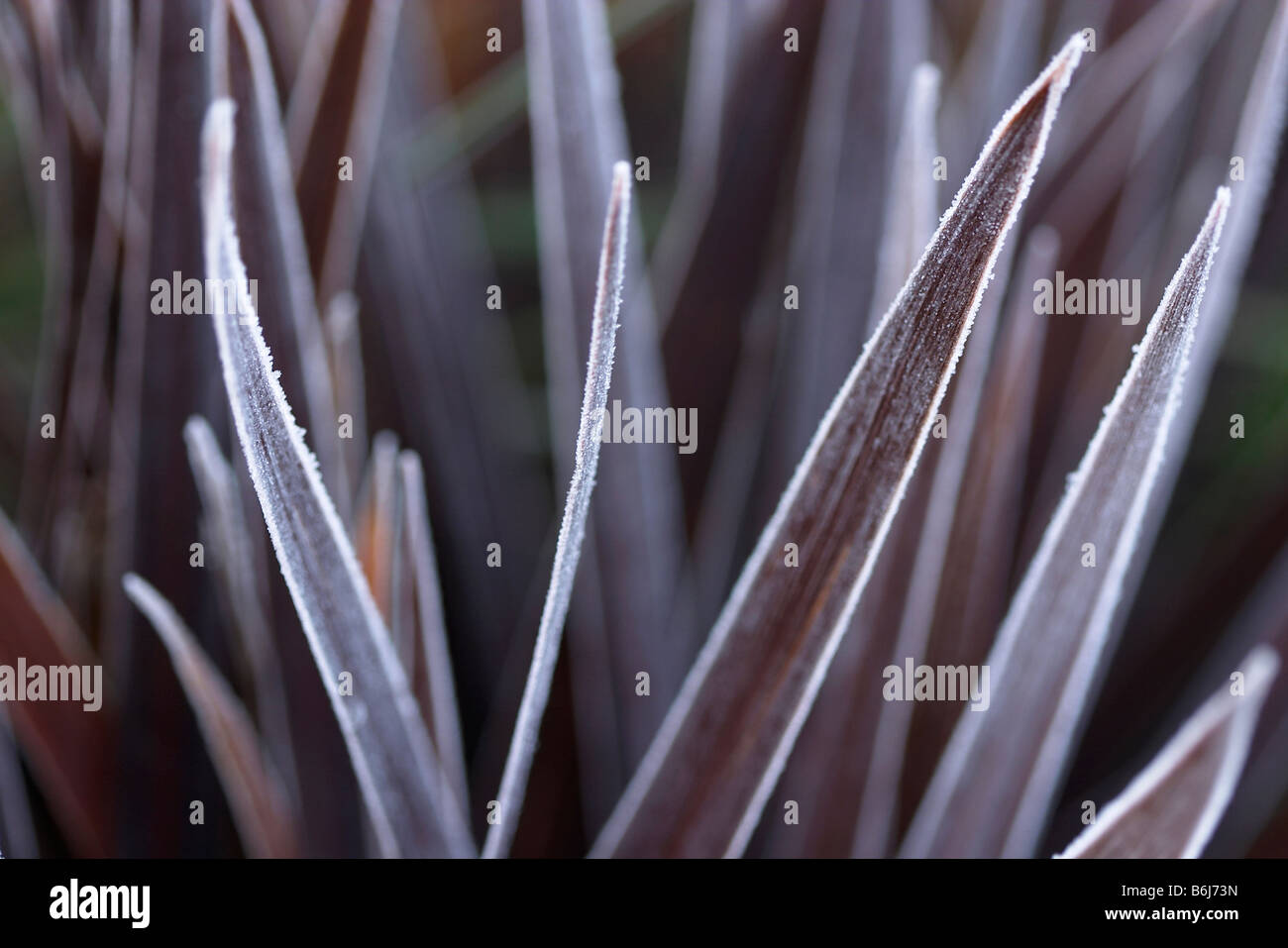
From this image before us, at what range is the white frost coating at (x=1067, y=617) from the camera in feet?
0.72

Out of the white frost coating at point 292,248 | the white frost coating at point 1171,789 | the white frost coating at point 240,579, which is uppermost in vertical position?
the white frost coating at point 292,248

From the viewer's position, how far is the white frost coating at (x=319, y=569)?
22cm

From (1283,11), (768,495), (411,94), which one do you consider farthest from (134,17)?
(1283,11)

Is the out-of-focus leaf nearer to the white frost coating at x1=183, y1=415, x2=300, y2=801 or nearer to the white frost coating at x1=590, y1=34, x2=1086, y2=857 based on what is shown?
the white frost coating at x1=183, y1=415, x2=300, y2=801

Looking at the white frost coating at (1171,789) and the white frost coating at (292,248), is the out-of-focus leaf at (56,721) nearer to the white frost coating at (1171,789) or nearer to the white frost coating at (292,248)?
the white frost coating at (292,248)

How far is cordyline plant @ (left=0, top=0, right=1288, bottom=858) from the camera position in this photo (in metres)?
0.24

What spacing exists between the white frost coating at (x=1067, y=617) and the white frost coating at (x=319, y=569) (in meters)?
0.14

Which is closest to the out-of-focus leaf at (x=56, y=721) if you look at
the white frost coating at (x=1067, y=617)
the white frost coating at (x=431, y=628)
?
the white frost coating at (x=431, y=628)

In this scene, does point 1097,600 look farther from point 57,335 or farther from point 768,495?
point 57,335

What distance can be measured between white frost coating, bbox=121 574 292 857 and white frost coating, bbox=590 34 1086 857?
0.33 ft

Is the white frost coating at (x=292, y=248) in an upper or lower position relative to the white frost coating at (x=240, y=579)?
upper

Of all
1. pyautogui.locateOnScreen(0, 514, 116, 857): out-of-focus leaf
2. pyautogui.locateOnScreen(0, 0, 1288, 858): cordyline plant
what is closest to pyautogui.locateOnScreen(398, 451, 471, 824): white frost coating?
pyautogui.locateOnScreen(0, 0, 1288, 858): cordyline plant

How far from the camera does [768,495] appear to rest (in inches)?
14.7

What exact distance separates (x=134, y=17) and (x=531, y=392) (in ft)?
0.65
